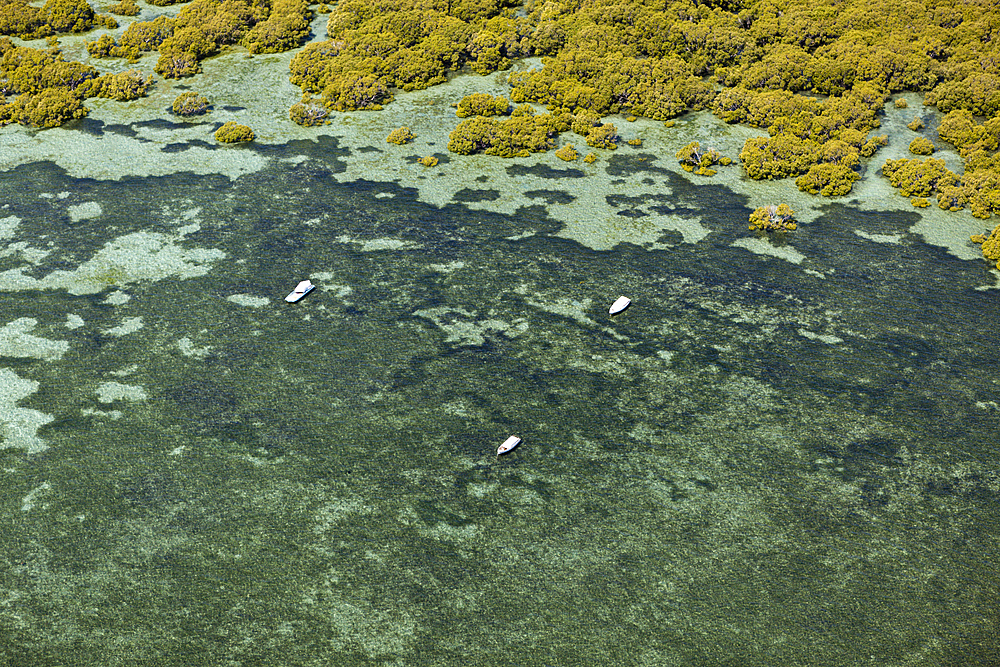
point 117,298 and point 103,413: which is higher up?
point 117,298

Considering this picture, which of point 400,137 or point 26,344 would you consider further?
point 400,137

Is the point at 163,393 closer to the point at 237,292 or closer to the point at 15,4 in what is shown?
the point at 237,292

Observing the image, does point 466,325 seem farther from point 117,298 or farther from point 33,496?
point 33,496

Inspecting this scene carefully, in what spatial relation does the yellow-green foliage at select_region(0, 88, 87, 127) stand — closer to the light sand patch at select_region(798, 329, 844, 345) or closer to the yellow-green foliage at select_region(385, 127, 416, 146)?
the yellow-green foliage at select_region(385, 127, 416, 146)

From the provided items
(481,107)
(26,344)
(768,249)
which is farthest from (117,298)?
(768,249)

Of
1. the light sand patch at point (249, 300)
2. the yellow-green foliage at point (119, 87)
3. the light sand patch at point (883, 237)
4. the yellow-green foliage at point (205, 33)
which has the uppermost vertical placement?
the yellow-green foliage at point (205, 33)

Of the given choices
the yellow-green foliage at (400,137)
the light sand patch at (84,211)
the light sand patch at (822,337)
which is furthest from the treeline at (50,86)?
the light sand patch at (822,337)

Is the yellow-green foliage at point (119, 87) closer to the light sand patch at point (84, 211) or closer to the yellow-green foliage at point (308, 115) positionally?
the yellow-green foliage at point (308, 115)
